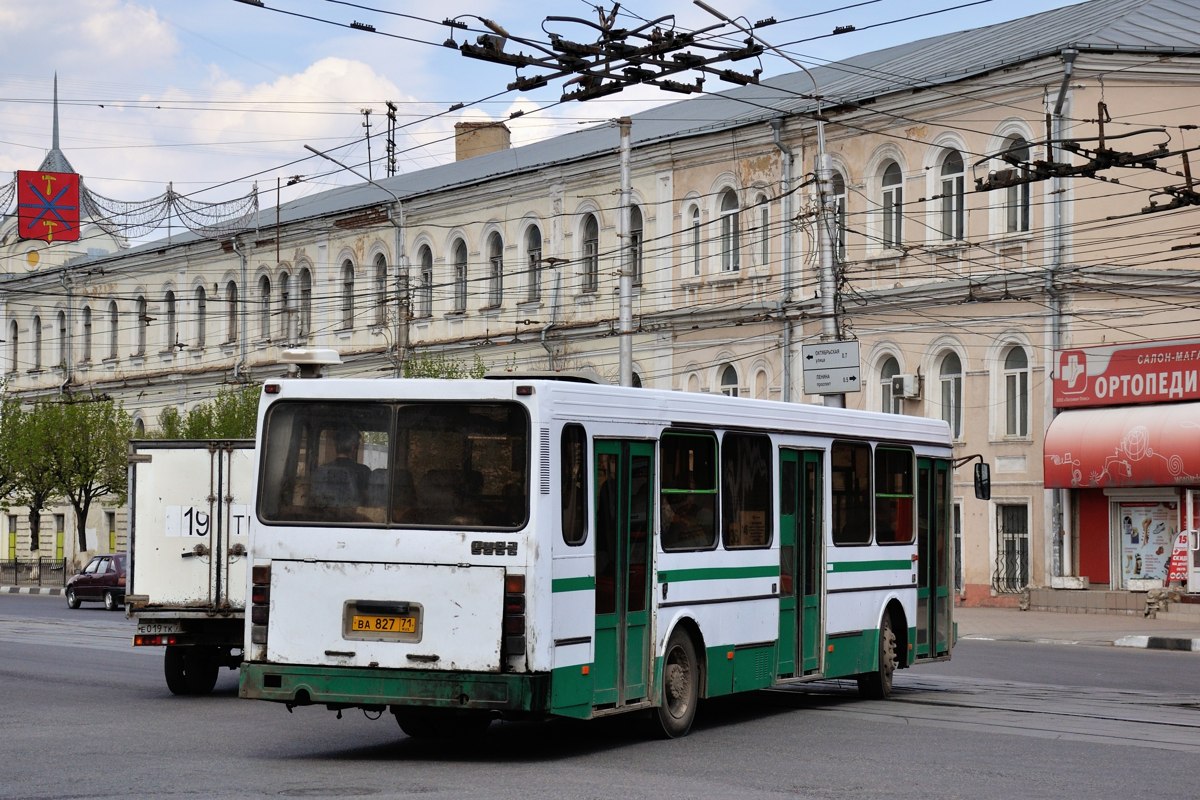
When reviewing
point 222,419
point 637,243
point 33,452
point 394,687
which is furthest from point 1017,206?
point 33,452

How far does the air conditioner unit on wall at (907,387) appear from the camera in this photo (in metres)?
39.5

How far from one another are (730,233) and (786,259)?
2.32 m

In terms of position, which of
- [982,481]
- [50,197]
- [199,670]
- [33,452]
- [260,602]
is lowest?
[199,670]

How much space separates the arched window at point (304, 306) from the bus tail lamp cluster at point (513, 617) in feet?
154

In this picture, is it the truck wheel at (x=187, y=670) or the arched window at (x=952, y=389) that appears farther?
the arched window at (x=952, y=389)

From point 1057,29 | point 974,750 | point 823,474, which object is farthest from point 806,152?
point 974,750

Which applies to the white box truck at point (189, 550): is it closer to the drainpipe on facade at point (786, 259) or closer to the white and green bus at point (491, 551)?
the white and green bus at point (491, 551)

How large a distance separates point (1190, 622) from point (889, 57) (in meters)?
16.1

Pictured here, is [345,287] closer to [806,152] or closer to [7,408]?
[7,408]

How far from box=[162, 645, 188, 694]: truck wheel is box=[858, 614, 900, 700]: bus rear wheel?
6854 mm

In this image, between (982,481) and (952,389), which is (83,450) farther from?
(982,481)

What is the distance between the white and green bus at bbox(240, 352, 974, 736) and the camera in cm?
1248

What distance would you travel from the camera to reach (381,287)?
5553 cm

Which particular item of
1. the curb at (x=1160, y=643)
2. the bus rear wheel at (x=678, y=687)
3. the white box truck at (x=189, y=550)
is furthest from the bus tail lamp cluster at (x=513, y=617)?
the curb at (x=1160, y=643)
